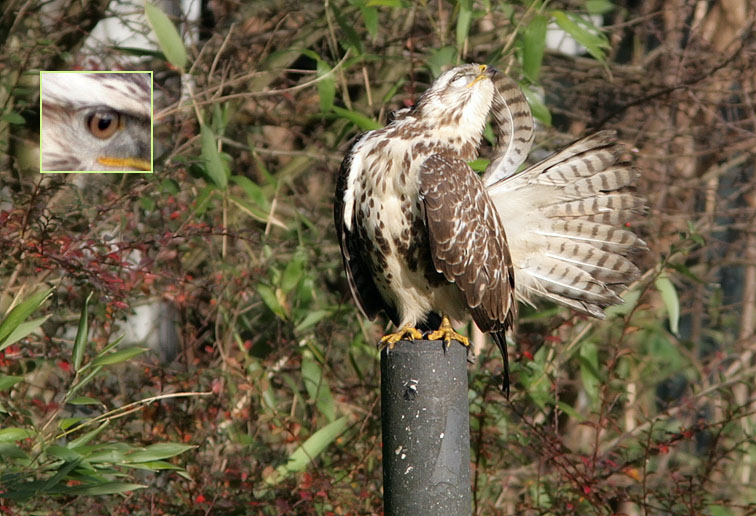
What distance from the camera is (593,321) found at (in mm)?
3748

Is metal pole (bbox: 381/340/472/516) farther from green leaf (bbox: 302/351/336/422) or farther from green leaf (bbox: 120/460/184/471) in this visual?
green leaf (bbox: 302/351/336/422)

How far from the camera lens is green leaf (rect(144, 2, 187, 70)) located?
324 cm

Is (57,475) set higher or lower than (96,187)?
lower

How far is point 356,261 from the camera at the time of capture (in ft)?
9.25

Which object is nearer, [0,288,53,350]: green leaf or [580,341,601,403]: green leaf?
[0,288,53,350]: green leaf

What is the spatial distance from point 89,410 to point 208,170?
44.1 inches

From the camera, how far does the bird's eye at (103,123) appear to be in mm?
2949

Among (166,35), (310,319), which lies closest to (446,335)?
(310,319)

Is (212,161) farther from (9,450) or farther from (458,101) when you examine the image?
(9,450)

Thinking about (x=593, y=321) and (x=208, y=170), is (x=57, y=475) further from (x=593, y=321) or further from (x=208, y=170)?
(x=593, y=321)

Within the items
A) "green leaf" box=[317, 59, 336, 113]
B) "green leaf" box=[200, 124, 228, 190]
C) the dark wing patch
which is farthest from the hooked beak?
"green leaf" box=[317, 59, 336, 113]

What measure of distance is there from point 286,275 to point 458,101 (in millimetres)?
1203

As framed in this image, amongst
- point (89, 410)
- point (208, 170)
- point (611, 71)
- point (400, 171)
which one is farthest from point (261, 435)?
point (611, 71)

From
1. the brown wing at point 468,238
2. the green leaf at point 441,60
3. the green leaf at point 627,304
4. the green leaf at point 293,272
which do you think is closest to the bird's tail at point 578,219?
the brown wing at point 468,238
